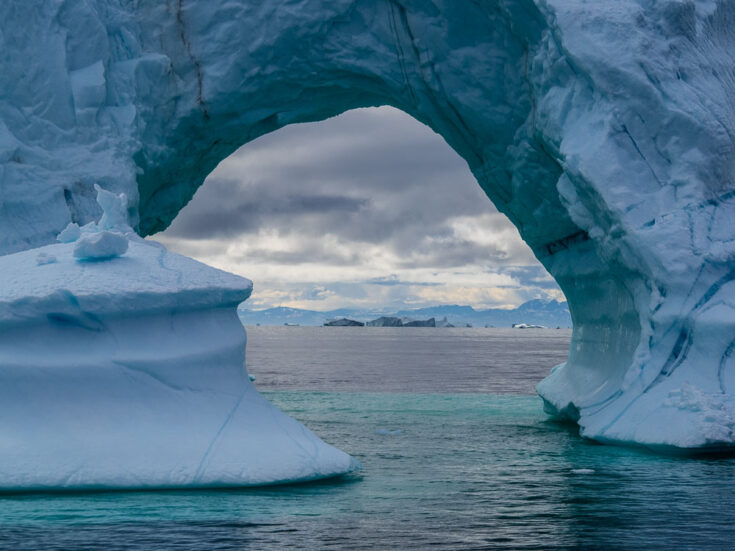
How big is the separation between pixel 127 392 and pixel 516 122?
8283 mm

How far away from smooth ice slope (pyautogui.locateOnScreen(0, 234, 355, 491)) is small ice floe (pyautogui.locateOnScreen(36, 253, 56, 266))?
0.08 ft

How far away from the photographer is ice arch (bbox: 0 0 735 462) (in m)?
11.2

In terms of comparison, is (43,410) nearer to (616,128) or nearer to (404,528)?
(404,528)

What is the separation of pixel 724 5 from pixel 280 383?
15.8 metres

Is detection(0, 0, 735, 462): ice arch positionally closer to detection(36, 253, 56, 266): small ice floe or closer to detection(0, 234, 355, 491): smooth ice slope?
detection(36, 253, 56, 266): small ice floe

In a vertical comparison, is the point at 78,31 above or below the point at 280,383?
above

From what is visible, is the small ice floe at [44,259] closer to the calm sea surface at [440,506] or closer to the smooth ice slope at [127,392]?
the smooth ice slope at [127,392]

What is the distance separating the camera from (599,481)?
905cm

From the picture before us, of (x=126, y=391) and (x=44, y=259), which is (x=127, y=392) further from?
(x=44, y=259)

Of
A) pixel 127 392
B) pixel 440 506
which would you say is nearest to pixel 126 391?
pixel 127 392

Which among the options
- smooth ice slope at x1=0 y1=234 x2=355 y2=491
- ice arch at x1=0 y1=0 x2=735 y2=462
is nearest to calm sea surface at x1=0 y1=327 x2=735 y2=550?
smooth ice slope at x1=0 y1=234 x2=355 y2=491

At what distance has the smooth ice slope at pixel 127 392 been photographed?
8305 mm

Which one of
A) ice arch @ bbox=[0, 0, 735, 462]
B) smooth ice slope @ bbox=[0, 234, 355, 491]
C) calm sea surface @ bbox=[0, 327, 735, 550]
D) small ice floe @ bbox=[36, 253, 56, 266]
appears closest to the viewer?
calm sea surface @ bbox=[0, 327, 735, 550]

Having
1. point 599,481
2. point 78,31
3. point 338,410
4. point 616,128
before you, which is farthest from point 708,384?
point 78,31
